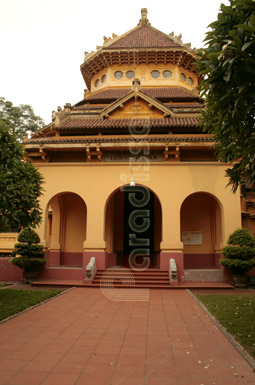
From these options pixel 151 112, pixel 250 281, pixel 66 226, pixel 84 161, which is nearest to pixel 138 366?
pixel 250 281

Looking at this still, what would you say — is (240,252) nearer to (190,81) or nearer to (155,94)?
(155,94)

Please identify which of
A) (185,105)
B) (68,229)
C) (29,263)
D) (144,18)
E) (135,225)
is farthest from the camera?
(144,18)

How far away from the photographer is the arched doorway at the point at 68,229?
52.4 feet

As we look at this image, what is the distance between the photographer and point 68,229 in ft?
53.9

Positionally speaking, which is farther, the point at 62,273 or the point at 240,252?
the point at 62,273

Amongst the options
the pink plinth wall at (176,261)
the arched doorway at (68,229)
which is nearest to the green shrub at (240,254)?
the pink plinth wall at (176,261)

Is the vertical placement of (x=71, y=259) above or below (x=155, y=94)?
below

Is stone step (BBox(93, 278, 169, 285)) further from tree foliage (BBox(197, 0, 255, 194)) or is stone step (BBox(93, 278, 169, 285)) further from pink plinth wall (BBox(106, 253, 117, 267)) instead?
tree foliage (BBox(197, 0, 255, 194))

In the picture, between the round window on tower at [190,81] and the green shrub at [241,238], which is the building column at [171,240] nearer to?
the green shrub at [241,238]

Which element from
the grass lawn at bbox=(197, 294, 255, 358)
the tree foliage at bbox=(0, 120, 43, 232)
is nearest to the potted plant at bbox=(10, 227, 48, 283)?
the tree foliage at bbox=(0, 120, 43, 232)

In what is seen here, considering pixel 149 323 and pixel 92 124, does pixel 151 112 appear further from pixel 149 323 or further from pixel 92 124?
pixel 149 323

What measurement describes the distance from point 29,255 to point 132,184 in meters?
5.10

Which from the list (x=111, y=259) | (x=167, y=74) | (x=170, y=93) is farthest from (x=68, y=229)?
(x=167, y=74)

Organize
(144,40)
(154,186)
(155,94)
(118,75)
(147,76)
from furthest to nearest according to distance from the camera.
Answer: (144,40) → (118,75) → (147,76) → (155,94) → (154,186)
